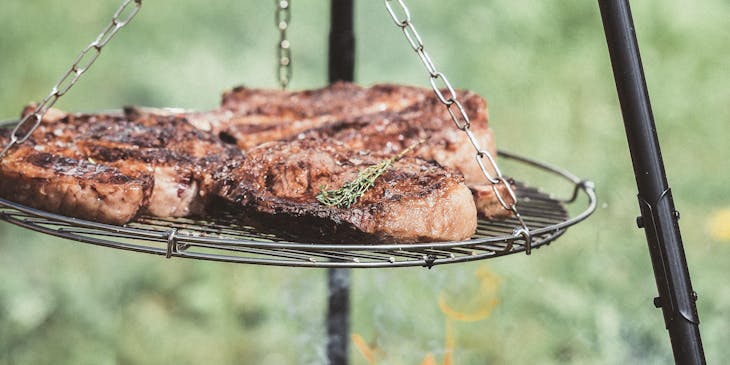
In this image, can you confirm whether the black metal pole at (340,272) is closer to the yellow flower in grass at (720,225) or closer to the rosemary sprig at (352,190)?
the rosemary sprig at (352,190)

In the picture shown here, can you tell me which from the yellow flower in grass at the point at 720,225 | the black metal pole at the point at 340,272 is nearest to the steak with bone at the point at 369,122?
the black metal pole at the point at 340,272

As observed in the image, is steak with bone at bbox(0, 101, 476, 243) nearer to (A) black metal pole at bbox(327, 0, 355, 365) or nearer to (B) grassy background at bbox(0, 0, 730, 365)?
(A) black metal pole at bbox(327, 0, 355, 365)

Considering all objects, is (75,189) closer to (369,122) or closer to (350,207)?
(350,207)

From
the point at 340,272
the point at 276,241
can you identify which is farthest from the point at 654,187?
the point at 340,272

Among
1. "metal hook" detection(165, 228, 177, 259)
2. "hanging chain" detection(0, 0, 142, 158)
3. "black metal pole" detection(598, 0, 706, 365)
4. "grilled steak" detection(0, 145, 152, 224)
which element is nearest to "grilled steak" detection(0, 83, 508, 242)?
"grilled steak" detection(0, 145, 152, 224)

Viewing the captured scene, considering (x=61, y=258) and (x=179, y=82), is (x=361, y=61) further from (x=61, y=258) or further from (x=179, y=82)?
(x=61, y=258)

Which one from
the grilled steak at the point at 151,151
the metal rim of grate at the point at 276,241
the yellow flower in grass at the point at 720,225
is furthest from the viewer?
the yellow flower in grass at the point at 720,225

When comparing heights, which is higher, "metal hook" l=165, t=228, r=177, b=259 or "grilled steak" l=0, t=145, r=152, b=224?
"grilled steak" l=0, t=145, r=152, b=224
